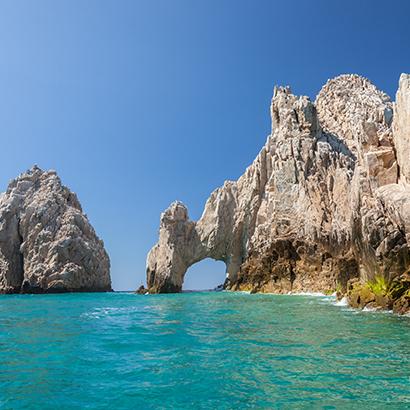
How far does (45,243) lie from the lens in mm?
102062

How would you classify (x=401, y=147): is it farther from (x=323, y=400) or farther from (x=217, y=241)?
(x=217, y=241)

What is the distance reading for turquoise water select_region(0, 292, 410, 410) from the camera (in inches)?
335

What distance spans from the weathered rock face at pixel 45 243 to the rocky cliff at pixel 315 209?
92.3ft

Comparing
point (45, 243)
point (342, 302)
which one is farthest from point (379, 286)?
point (45, 243)

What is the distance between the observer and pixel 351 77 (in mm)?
96000

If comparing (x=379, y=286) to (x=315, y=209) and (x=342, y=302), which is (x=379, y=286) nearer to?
(x=342, y=302)

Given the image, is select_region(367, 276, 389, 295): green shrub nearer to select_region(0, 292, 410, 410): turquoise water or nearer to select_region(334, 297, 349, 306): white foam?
select_region(334, 297, 349, 306): white foam

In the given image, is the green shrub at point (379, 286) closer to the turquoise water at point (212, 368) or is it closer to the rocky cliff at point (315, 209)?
the rocky cliff at point (315, 209)

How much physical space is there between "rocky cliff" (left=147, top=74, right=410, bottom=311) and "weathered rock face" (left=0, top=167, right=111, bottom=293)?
28.1 metres

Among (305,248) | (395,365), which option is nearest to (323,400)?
(395,365)

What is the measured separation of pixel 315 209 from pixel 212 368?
52272 millimetres

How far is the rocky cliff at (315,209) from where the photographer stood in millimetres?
27359

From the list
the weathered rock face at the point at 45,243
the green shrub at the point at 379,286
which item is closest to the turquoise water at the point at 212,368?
the green shrub at the point at 379,286

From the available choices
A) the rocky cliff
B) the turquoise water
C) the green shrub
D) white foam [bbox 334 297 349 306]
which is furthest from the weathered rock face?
the turquoise water
